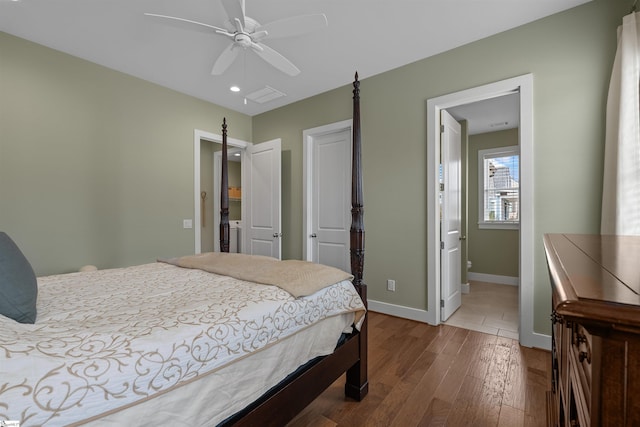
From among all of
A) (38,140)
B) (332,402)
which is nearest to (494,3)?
(332,402)

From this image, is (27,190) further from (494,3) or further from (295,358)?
(494,3)

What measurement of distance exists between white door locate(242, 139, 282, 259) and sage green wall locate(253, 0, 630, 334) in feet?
0.86

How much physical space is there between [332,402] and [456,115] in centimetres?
399

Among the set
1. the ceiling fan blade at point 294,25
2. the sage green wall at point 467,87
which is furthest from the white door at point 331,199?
the ceiling fan blade at point 294,25

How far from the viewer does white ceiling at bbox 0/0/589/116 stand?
2223 millimetres

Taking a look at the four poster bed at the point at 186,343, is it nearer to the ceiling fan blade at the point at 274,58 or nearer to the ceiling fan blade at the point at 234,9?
the ceiling fan blade at the point at 274,58

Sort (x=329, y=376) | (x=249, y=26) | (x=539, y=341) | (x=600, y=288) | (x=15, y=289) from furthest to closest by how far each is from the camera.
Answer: (x=539, y=341), (x=249, y=26), (x=329, y=376), (x=15, y=289), (x=600, y=288)

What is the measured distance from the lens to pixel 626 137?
1932 millimetres

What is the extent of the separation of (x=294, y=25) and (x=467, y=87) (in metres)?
1.84

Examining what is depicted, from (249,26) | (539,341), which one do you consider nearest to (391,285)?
(539,341)

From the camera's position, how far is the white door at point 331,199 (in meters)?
3.63

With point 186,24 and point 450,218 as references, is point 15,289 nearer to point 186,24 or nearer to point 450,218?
point 186,24

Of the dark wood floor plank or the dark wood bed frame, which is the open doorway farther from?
the dark wood bed frame

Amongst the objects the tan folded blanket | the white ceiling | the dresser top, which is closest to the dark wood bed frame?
the tan folded blanket
